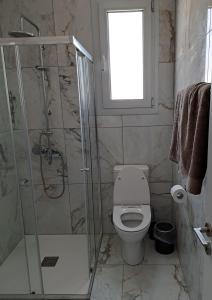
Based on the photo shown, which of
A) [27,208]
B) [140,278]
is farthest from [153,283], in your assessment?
[27,208]

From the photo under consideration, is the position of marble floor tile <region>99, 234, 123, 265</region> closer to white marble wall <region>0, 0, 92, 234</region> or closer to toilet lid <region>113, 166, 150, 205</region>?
white marble wall <region>0, 0, 92, 234</region>

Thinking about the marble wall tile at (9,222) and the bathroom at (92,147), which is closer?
the bathroom at (92,147)

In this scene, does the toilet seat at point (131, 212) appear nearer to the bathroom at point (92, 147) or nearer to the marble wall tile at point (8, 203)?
the bathroom at point (92, 147)

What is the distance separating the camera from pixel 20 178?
2.08m

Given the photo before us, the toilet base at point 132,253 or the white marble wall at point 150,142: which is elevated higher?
the white marble wall at point 150,142

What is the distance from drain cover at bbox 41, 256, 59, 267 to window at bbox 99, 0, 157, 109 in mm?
1584

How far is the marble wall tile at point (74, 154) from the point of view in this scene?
2500 millimetres

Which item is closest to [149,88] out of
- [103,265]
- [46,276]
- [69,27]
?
[69,27]

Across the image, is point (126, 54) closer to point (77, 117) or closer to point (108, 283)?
point (77, 117)

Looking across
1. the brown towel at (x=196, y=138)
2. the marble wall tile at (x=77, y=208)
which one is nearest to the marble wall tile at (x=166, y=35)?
the brown towel at (x=196, y=138)

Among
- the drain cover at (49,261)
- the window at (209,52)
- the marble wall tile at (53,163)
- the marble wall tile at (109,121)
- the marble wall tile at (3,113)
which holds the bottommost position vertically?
the drain cover at (49,261)

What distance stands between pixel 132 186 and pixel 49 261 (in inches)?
41.9

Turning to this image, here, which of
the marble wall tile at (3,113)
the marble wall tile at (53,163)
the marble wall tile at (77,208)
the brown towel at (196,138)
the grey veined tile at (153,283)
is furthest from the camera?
the marble wall tile at (77,208)

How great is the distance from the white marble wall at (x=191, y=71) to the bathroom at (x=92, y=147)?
0.07 ft
